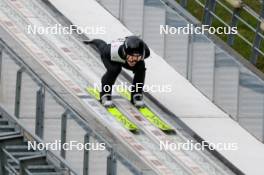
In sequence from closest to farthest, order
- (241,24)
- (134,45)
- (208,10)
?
(134,45), (208,10), (241,24)

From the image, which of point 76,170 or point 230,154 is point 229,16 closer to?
point 230,154

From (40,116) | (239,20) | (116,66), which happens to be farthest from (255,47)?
(40,116)

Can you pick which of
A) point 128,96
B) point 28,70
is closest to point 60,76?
point 128,96

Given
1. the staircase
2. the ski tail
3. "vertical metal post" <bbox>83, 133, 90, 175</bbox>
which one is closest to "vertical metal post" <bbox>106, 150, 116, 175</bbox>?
"vertical metal post" <bbox>83, 133, 90, 175</bbox>

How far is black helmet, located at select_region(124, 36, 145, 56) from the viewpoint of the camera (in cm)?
1917

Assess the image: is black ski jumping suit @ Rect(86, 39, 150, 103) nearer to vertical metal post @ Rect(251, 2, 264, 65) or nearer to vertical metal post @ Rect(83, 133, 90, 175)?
vertical metal post @ Rect(83, 133, 90, 175)

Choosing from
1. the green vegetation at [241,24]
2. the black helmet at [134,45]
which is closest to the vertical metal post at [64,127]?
the black helmet at [134,45]

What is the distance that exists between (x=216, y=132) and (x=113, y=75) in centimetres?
162

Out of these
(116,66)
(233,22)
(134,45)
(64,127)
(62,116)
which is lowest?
(64,127)

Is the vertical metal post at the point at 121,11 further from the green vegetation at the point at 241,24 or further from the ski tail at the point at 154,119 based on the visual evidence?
the ski tail at the point at 154,119

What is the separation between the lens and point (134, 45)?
19188 mm

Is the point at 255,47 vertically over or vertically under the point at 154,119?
over

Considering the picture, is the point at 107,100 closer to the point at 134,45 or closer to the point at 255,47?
the point at 134,45

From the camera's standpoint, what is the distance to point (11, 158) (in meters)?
16.4
